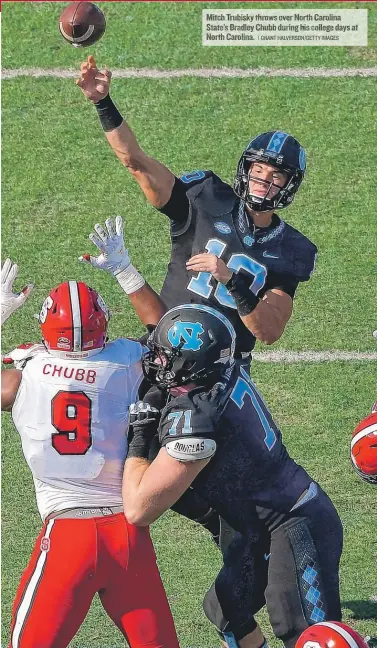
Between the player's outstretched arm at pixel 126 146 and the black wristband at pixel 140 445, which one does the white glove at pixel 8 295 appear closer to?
the player's outstretched arm at pixel 126 146

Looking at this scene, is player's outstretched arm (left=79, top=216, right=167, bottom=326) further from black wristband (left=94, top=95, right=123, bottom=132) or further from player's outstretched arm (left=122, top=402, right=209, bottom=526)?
player's outstretched arm (left=122, top=402, right=209, bottom=526)

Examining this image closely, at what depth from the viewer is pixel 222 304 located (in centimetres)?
611

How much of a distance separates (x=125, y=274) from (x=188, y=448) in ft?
4.74

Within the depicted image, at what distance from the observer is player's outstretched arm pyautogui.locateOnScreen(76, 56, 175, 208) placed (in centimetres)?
621

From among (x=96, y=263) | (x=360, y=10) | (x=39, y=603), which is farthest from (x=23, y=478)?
(x=360, y=10)

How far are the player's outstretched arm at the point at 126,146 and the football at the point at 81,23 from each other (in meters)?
1.19

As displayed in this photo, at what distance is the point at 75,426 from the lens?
5195mm

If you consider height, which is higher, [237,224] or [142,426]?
[237,224]

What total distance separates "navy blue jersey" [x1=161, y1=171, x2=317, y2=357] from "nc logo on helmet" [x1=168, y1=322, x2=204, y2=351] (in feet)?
3.41

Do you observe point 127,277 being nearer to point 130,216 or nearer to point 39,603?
point 39,603

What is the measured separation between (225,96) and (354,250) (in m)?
1.75

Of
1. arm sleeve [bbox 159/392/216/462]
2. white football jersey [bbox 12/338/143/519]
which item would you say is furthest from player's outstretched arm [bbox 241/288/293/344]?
arm sleeve [bbox 159/392/216/462]

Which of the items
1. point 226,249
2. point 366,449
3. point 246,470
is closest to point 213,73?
point 226,249

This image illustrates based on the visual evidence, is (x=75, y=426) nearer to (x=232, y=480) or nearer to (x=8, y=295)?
(x=232, y=480)
